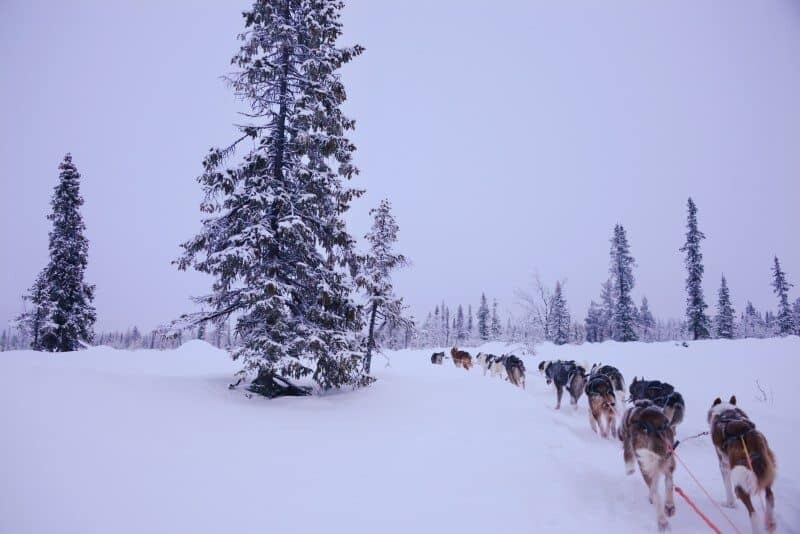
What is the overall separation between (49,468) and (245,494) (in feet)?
6.36

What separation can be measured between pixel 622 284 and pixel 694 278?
6708 mm

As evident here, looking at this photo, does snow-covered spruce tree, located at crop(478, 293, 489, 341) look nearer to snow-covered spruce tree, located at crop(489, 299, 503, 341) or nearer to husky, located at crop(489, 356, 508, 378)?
snow-covered spruce tree, located at crop(489, 299, 503, 341)

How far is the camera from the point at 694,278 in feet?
129

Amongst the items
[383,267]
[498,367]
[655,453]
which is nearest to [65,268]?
Result: [383,267]

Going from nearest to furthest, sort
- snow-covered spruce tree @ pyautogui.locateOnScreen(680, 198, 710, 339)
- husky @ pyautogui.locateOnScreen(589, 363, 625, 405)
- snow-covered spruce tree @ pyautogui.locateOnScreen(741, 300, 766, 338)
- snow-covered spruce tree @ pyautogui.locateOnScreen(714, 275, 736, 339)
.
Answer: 1. husky @ pyautogui.locateOnScreen(589, 363, 625, 405)
2. snow-covered spruce tree @ pyautogui.locateOnScreen(680, 198, 710, 339)
3. snow-covered spruce tree @ pyautogui.locateOnScreen(714, 275, 736, 339)
4. snow-covered spruce tree @ pyautogui.locateOnScreen(741, 300, 766, 338)

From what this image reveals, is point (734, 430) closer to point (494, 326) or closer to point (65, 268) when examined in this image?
point (65, 268)

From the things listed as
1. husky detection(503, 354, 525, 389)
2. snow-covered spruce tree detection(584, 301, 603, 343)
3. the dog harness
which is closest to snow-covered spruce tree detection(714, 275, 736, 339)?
snow-covered spruce tree detection(584, 301, 603, 343)

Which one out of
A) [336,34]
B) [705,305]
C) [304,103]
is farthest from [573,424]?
[705,305]

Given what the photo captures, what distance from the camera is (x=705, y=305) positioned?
3906 cm

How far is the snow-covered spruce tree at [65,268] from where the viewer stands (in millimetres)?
25625

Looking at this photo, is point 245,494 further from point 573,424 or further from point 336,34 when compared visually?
point 336,34

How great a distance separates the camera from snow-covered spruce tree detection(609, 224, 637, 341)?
43.5 metres

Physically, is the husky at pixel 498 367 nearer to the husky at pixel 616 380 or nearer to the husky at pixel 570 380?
the husky at pixel 570 380

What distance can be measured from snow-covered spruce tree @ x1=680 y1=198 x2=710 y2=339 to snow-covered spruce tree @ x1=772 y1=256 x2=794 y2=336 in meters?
17.2
